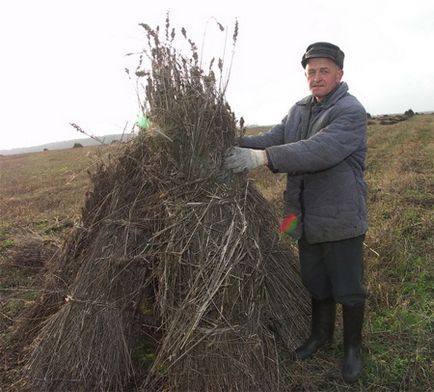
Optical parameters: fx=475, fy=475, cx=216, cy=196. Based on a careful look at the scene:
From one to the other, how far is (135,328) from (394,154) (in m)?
11.7

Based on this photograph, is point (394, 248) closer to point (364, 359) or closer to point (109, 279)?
point (364, 359)

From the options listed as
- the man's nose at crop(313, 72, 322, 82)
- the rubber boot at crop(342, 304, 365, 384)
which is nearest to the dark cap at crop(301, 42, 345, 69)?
the man's nose at crop(313, 72, 322, 82)

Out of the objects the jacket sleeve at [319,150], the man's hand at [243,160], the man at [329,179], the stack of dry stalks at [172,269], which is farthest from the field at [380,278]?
the jacket sleeve at [319,150]

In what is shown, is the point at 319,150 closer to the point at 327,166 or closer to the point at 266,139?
the point at 327,166

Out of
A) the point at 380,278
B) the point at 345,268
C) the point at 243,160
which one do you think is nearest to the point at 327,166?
the point at 243,160

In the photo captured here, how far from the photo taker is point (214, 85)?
325cm

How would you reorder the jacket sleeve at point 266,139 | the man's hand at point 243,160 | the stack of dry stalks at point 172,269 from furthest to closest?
the jacket sleeve at point 266,139
the man's hand at point 243,160
the stack of dry stalks at point 172,269

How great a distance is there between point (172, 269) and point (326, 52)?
5.78ft

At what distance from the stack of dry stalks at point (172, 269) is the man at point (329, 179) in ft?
0.99

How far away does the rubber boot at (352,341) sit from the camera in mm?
3281

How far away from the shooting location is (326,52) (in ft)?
10.5

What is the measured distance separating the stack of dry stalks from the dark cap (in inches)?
27.2

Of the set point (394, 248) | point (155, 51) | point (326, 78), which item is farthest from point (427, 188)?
point (155, 51)

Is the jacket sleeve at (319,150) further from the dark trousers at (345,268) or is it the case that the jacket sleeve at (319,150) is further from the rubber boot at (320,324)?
the rubber boot at (320,324)
